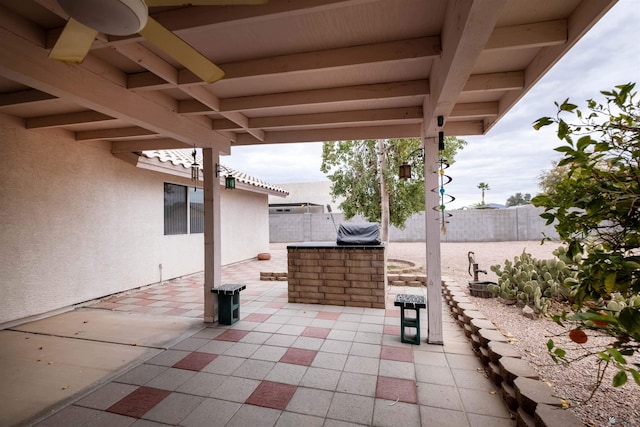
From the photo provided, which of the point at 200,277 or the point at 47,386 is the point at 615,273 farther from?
the point at 200,277

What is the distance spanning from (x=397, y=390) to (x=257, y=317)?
2507 mm

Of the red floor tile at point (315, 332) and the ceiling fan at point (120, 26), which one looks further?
the red floor tile at point (315, 332)

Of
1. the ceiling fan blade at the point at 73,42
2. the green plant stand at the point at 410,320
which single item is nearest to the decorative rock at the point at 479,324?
the green plant stand at the point at 410,320

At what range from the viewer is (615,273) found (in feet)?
3.58

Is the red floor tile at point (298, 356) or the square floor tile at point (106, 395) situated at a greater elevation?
the red floor tile at point (298, 356)

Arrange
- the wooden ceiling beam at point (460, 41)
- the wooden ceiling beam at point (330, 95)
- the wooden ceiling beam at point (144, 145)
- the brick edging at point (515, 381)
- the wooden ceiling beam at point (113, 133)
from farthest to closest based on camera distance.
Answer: the wooden ceiling beam at point (144, 145), the wooden ceiling beam at point (113, 133), the wooden ceiling beam at point (330, 95), the brick edging at point (515, 381), the wooden ceiling beam at point (460, 41)

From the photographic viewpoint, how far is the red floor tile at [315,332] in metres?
3.84

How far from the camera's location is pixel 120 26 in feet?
4.64

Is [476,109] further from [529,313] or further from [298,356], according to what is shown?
[298,356]

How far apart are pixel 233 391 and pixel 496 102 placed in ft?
13.4

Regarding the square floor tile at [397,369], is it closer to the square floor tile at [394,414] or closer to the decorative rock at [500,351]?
the square floor tile at [394,414]

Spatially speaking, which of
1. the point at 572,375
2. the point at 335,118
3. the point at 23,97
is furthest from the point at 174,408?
the point at 23,97

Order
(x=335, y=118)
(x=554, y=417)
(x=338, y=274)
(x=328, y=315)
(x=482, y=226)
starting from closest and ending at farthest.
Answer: (x=554, y=417), (x=335, y=118), (x=328, y=315), (x=338, y=274), (x=482, y=226)

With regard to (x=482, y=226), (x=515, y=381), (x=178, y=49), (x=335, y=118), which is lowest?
(x=515, y=381)
